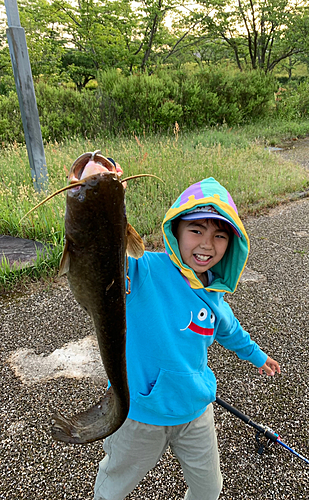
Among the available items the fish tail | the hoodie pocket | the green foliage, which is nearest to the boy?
the hoodie pocket

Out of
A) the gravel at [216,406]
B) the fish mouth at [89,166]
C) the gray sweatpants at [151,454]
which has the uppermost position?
the fish mouth at [89,166]

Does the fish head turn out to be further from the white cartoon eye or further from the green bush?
the green bush

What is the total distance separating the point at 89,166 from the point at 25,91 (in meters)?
4.89

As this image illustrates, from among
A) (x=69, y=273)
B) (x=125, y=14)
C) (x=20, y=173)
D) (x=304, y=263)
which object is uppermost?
(x=125, y=14)

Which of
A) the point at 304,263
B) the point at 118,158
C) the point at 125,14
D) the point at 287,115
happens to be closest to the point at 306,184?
the point at 304,263

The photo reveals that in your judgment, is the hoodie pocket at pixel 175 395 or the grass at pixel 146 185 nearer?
the hoodie pocket at pixel 175 395

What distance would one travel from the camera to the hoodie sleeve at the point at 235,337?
1.68 meters

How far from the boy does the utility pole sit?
13.0ft

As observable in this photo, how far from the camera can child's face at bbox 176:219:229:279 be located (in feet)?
5.02

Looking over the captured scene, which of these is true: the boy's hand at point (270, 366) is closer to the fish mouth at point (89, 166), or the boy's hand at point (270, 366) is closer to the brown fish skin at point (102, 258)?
the brown fish skin at point (102, 258)

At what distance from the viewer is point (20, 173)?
5980mm

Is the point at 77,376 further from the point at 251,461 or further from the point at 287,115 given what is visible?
the point at 287,115

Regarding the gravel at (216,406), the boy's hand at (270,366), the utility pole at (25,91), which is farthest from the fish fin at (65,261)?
the utility pole at (25,91)

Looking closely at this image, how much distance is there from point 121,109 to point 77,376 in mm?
10054
